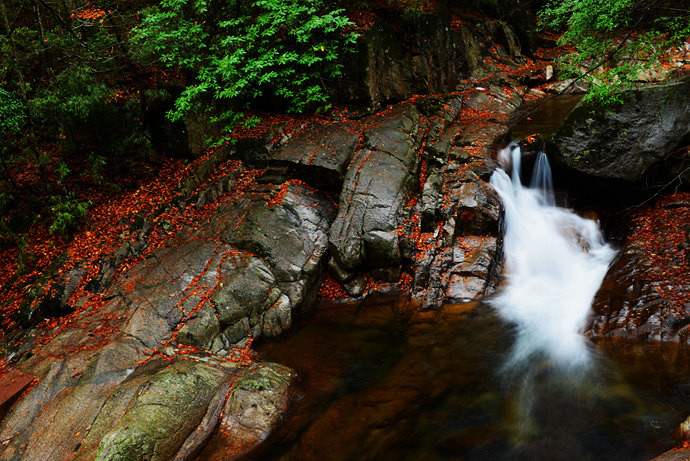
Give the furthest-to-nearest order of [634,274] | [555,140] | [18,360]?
[555,140]
[634,274]
[18,360]

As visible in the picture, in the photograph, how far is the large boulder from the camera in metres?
7.77

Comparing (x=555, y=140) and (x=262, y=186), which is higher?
(x=555, y=140)

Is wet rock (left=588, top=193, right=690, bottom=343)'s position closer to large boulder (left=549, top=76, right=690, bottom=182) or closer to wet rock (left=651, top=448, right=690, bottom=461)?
large boulder (left=549, top=76, right=690, bottom=182)

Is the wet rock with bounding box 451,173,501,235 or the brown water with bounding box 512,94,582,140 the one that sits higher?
the brown water with bounding box 512,94,582,140

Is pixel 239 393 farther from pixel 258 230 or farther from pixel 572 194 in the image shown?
pixel 572 194

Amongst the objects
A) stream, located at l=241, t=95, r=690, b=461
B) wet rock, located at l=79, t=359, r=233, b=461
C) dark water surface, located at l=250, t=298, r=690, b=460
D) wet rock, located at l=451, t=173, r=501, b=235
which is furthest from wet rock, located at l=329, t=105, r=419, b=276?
wet rock, located at l=79, t=359, r=233, b=461

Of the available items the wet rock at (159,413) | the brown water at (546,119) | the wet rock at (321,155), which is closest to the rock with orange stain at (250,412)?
the wet rock at (159,413)

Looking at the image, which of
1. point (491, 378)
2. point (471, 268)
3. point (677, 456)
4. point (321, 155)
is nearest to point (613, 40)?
point (471, 268)

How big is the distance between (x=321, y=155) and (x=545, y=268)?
21.4ft

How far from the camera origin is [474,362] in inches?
254

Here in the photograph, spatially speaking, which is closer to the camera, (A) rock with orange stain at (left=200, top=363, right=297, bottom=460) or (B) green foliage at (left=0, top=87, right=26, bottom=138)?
(A) rock with orange stain at (left=200, top=363, right=297, bottom=460)

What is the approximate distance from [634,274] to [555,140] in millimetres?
3939

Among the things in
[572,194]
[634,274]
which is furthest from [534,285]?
[572,194]

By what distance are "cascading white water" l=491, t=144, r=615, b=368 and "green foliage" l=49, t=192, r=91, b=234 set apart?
10429mm
